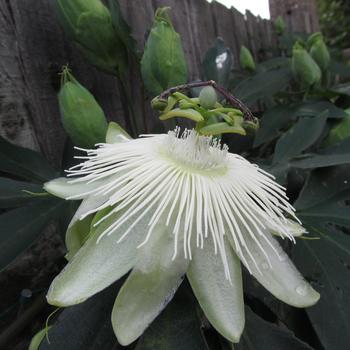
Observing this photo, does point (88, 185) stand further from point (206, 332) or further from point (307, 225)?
point (307, 225)

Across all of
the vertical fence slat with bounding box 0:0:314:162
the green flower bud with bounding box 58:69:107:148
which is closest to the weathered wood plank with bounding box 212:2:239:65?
the vertical fence slat with bounding box 0:0:314:162

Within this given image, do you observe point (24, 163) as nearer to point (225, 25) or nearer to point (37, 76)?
point (37, 76)

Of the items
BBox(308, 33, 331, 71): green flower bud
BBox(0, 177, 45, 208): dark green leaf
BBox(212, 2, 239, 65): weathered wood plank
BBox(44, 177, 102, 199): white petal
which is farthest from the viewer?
BBox(212, 2, 239, 65): weathered wood plank

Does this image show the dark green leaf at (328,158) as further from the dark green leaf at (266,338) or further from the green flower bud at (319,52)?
the green flower bud at (319,52)

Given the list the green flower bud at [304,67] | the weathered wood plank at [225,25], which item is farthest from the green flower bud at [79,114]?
the weathered wood plank at [225,25]

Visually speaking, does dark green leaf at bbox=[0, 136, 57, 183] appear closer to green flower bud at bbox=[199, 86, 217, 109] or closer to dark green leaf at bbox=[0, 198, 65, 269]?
dark green leaf at bbox=[0, 198, 65, 269]

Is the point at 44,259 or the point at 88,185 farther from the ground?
the point at 88,185

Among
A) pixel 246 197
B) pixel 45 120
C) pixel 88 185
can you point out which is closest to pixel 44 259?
pixel 45 120
